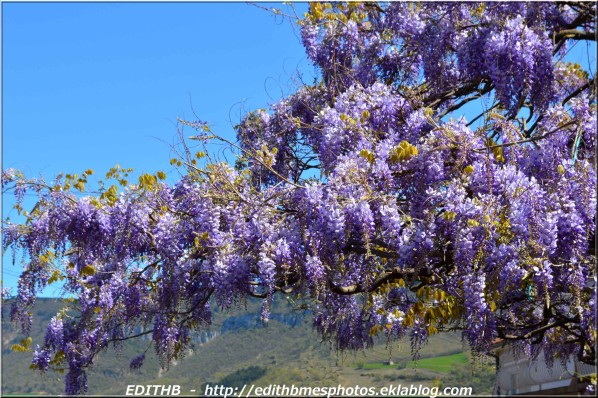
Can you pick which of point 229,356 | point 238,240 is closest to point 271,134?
point 238,240

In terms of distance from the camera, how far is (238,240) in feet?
21.1

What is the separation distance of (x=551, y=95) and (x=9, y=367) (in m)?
103

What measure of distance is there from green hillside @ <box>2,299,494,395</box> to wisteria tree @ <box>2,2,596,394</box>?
45514 mm

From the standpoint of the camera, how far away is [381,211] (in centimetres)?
589

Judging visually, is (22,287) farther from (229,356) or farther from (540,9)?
(229,356)

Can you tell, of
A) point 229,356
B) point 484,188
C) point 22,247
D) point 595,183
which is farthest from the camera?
point 229,356

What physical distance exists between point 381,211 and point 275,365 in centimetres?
6550

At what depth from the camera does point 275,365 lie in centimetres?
6944

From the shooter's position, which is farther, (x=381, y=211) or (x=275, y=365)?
(x=275, y=365)

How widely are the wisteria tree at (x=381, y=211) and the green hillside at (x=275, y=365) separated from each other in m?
45.5

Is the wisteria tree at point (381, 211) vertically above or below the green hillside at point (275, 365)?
above

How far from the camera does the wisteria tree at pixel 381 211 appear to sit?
19.1 ft

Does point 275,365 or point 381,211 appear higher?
point 381,211

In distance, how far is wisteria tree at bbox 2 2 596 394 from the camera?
582cm
